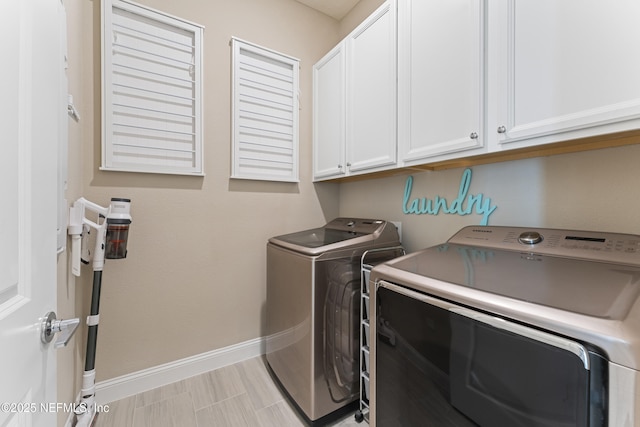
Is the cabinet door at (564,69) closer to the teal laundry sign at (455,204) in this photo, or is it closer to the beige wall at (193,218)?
the teal laundry sign at (455,204)

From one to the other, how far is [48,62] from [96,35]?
4.40 ft

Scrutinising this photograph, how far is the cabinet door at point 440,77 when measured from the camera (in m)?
1.16

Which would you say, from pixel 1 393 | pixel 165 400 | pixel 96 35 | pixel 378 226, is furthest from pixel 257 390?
pixel 96 35

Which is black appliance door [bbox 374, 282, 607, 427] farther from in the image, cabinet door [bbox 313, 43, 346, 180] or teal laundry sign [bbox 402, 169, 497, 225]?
cabinet door [bbox 313, 43, 346, 180]

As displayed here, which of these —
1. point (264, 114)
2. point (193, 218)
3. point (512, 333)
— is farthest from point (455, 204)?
point (193, 218)

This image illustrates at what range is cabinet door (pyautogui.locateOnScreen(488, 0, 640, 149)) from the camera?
2.65 feet

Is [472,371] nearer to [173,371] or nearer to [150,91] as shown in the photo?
[173,371]

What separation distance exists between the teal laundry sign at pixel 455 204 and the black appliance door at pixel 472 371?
30.6 inches

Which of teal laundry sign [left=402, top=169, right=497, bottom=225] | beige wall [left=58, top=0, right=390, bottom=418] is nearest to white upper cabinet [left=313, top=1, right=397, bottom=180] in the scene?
beige wall [left=58, top=0, right=390, bottom=418]

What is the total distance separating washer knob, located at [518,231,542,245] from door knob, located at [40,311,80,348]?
1.52 meters

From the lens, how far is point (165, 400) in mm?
1637

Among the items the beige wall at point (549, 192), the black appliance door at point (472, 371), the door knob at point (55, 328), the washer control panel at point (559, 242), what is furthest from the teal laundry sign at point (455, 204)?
the door knob at point (55, 328)

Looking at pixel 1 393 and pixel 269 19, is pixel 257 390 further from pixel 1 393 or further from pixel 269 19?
pixel 269 19

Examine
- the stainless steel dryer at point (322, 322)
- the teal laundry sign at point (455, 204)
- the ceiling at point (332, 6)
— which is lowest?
the stainless steel dryer at point (322, 322)
